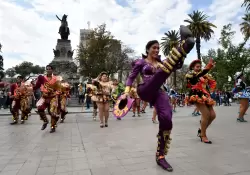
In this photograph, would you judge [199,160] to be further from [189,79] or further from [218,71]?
[218,71]

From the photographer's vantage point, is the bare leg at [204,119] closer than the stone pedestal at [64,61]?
Yes

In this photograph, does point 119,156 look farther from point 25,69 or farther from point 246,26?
point 25,69

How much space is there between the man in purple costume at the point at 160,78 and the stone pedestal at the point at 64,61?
87.5 feet

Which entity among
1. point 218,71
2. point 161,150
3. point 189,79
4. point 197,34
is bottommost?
point 161,150

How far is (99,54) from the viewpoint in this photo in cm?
3656

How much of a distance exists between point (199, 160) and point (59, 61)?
28698 millimetres

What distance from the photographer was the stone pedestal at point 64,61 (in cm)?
3038

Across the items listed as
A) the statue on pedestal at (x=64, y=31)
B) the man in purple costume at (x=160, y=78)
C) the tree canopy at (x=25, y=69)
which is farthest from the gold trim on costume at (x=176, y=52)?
the tree canopy at (x=25, y=69)

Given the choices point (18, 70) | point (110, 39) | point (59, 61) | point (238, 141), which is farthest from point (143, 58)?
point (18, 70)

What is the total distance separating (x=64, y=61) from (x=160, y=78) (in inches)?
1130

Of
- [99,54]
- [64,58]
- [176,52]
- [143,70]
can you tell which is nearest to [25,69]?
[99,54]

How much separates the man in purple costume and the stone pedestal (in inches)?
1050

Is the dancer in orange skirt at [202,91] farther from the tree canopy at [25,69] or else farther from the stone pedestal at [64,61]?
the tree canopy at [25,69]

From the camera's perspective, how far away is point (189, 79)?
5.94 m
